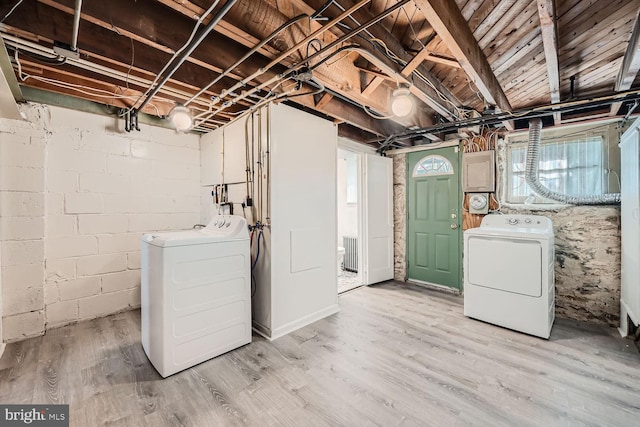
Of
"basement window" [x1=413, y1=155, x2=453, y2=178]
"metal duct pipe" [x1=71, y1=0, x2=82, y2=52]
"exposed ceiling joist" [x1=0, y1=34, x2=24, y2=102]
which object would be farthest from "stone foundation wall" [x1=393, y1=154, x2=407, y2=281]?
"exposed ceiling joist" [x1=0, y1=34, x2=24, y2=102]

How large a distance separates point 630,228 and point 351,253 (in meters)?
3.56

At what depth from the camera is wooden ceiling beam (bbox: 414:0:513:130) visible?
57.0 inches

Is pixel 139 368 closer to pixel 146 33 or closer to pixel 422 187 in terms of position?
pixel 146 33

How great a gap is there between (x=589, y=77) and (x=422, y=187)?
217 cm

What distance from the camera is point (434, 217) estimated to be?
4.16 metres

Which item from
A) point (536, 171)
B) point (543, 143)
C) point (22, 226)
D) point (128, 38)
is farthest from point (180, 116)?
point (543, 143)

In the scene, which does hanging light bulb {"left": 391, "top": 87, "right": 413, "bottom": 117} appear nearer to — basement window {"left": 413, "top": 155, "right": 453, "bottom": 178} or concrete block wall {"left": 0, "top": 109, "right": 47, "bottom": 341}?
basement window {"left": 413, "top": 155, "right": 453, "bottom": 178}

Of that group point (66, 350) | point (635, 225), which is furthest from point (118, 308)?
point (635, 225)

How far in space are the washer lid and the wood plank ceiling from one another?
3.74 feet

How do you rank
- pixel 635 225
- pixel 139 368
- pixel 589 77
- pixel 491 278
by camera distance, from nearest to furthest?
pixel 139 368
pixel 635 225
pixel 589 77
pixel 491 278

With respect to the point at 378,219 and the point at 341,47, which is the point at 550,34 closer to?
the point at 341,47

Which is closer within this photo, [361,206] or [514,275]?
[514,275]

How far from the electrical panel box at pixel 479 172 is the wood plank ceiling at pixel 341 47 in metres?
0.90

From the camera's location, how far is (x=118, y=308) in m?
3.10
